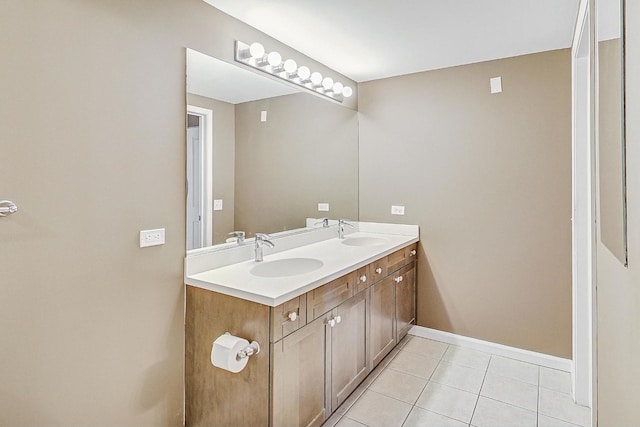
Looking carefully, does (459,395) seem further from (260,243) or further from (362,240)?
(260,243)

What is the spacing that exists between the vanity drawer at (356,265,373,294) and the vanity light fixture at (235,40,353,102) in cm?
144

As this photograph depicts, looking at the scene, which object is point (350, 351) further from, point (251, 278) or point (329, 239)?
point (329, 239)

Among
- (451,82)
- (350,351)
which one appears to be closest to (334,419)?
(350,351)

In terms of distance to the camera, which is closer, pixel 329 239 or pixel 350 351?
pixel 350 351

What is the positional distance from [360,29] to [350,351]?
2024 mm

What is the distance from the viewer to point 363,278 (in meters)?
2.24

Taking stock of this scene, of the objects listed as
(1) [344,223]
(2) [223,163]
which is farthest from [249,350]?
(1) [344,223]

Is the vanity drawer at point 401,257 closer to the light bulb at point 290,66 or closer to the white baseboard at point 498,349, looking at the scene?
the white baseboard at point 498,349

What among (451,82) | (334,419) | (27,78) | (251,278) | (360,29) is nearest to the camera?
(27,78)

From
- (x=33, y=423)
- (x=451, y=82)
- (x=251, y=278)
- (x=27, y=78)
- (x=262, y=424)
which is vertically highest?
(x=451, y=82)

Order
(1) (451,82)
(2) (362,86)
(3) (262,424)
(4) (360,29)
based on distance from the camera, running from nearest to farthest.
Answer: (3) (262,424)
(4) (360,29)
(1) (451,82)
(2) (362,86)

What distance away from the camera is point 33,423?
1.35m

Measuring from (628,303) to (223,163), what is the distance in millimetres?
1963

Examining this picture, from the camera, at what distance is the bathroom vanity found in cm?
158
